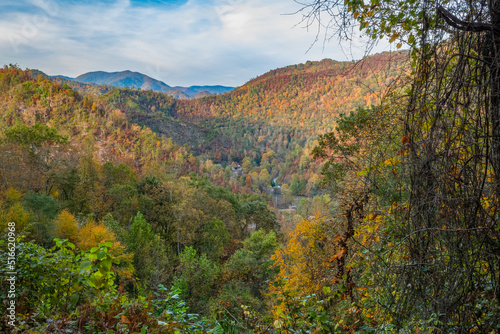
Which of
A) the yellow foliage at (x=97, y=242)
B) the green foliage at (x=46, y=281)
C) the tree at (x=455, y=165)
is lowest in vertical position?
the yellow foliage at (x=97, y=242)

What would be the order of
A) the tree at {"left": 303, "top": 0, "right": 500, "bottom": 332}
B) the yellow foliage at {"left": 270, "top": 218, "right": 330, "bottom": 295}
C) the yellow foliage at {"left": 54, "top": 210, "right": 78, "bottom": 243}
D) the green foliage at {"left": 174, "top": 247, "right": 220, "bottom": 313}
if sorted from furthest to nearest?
the yellow foliage at {"left": 54, "top": 210, "right": 78, "bottom": 243}
the green foliage at {"left": 174, "top": 247, "right": 220, "bottom": 313}
the yellow foliage at {"left": 270, "top": 218, "right": 330, "bottom": 295}
the tree at {"left": 303, "top": 0, "right": 500, "bottom": 332}

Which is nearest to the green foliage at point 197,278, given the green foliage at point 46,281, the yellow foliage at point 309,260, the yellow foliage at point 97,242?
the yellow foliage at point 97,242

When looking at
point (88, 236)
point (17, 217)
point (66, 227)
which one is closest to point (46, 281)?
point (17, 217)

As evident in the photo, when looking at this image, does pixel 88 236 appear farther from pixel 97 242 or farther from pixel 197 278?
pixel 197 278

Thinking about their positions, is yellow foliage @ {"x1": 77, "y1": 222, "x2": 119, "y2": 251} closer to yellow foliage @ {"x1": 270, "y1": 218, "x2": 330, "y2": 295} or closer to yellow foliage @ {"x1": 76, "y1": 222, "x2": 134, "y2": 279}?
yellow foliage @ {"x1": 76, "y1": 222, "x2": 134, "y2": 279}

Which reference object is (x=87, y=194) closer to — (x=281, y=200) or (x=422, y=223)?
(x=422, y=223)

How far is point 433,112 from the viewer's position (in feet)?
4.66

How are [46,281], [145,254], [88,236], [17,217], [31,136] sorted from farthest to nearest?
[31,136] → [145,254] → [88,236] → [17,217] → [46,281]

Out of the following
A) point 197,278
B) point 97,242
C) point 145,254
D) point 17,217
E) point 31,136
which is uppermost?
point 31,136

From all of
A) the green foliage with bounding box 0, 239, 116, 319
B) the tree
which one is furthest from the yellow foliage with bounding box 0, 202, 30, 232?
the tree

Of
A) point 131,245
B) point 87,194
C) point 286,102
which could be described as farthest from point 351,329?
point 286,102

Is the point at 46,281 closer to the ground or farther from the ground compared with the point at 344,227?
farther from the ground

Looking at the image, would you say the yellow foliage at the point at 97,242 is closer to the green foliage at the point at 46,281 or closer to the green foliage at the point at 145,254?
the green foliage at the point at 145,254

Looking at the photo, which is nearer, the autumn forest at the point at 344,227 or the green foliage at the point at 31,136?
the autumn forest at the point at 344,227
